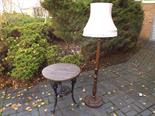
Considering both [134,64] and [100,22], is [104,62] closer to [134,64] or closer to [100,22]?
[134,64]

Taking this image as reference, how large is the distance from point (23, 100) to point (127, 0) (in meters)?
3.50

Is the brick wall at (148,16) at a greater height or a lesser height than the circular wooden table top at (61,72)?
greater

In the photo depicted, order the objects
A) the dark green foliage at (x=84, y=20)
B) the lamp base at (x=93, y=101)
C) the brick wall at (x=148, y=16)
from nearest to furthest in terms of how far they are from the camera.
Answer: the lamp base at (x=93, y=101), the dark green foliage at (x=84, y=20), the brick wall at (x=148, y=16)

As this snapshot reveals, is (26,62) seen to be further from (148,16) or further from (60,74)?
(148,16)

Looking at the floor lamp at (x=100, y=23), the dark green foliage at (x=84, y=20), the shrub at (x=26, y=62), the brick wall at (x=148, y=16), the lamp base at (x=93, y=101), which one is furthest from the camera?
the brick wall at (x=148, y=16)

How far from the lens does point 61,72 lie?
2922mm

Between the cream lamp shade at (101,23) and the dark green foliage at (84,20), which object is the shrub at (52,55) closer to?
the dark green foliage at (84,20)

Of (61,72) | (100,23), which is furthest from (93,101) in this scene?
(100,23)

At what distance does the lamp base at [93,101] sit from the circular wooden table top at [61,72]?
2.10 ft

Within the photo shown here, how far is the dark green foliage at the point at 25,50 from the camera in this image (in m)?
3.97

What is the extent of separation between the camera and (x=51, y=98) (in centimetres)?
340

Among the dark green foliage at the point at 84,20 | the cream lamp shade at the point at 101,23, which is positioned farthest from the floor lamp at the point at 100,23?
the dark green foliage at the point at 84,20

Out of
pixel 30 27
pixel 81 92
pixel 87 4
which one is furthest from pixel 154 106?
pixel 30 27

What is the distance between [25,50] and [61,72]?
1.49 meters
